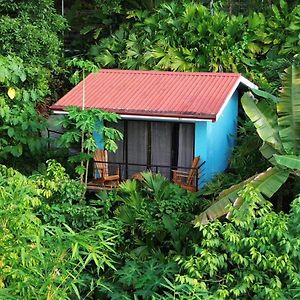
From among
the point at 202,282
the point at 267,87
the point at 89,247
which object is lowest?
the point at 202,282

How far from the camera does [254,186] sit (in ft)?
25.2

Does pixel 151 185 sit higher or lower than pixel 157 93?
lower

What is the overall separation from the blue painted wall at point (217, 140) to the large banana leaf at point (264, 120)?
1.39m

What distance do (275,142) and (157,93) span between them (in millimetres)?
2980

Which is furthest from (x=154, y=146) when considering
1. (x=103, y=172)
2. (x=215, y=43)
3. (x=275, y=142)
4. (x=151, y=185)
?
(x=215, y=43)

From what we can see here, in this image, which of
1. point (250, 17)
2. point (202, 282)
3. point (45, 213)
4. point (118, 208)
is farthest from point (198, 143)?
point (250, 17)

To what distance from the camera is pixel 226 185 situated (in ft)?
30.5

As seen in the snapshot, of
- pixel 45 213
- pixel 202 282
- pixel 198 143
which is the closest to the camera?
pixel 202 282

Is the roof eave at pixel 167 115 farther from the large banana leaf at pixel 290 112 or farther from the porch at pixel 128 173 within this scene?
the large banana leaf at pixel 290 112

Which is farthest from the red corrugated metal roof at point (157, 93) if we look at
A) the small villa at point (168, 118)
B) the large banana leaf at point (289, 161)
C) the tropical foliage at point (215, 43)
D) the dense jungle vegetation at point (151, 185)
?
the large banana leaf at point (289, 161)

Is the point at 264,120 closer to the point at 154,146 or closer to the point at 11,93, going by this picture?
the point at 154,146

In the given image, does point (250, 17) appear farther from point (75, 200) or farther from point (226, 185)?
point (75, 200)

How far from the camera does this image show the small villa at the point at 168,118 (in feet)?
32.3

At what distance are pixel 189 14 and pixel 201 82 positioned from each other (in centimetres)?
303
